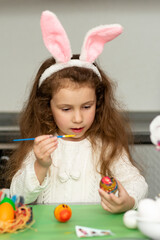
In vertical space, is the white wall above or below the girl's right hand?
above

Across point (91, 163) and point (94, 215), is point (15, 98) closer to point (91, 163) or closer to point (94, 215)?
point (91, 163)

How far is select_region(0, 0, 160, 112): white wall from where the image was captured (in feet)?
8.43

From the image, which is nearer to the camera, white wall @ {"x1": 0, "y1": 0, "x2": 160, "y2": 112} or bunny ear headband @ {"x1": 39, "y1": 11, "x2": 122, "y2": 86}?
bunny ear headband @ {"x1": 39, "y1": 11, "x2": 122, "y2": 86}

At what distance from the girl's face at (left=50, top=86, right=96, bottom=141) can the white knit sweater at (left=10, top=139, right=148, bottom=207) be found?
0.15 m

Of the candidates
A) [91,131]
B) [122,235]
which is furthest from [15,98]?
[122,235]

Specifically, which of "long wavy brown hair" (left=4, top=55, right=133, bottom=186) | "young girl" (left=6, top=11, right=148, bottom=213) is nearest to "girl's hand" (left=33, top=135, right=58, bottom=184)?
"young girl" (left=6, top=11, right=148, bottom=213)

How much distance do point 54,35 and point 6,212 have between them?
0.62 metres

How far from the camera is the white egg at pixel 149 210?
3.11 feet

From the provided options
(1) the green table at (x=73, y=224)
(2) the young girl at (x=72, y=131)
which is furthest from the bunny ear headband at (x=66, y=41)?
(1) the green table at (x=73, y=224)

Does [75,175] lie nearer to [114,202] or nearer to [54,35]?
[114,202]

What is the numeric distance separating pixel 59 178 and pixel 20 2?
56.0 inches

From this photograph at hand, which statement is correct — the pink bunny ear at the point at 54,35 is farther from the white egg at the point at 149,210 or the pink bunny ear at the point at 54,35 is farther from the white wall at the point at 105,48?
the white wall at the point at 105,48

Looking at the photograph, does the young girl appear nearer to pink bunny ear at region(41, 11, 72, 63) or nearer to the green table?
pink bunny ear at region(41, 11, 72, 63)

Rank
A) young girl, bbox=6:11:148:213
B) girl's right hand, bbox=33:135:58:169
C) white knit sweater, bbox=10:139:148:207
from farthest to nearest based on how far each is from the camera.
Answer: white knit sweater, bbox=10:139:148:207, young girl, bbox=6:11:148:213, girl's right hand, bbox=33:135:58:169
